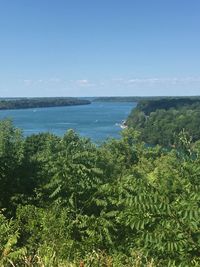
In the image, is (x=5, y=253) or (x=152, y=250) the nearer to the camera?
(x=5, y=253)

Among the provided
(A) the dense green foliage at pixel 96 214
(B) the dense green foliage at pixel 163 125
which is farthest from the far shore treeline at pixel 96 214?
(B) the dense green foliage at pixel 163 125

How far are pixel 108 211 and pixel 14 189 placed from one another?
4.41 metres

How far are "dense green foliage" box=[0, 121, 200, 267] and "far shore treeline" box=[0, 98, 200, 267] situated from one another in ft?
0.04

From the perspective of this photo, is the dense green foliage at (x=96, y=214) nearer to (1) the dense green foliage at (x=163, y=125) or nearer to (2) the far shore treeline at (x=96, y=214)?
(2) the far shore treeline at (x=96, y=214)

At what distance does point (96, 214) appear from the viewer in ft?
44.4

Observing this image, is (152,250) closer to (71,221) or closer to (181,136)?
(181,136)

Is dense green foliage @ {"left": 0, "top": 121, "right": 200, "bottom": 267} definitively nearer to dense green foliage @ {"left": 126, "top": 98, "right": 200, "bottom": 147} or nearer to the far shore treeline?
the far shore treeline

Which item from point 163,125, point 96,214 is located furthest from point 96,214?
point 163,125

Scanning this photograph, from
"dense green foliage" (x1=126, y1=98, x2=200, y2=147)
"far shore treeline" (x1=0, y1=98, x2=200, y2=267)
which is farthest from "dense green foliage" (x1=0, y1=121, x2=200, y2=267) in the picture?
"dense green foliage" (x1=126, y1=98, x2=200, y2=147)

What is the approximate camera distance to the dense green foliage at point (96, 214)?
5957 mm

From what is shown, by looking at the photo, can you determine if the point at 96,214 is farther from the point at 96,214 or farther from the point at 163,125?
the point at 163,125

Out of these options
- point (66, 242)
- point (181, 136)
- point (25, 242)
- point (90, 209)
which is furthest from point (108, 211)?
point (181, 136)

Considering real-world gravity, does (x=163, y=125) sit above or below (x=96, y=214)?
below

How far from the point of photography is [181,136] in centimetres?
816
